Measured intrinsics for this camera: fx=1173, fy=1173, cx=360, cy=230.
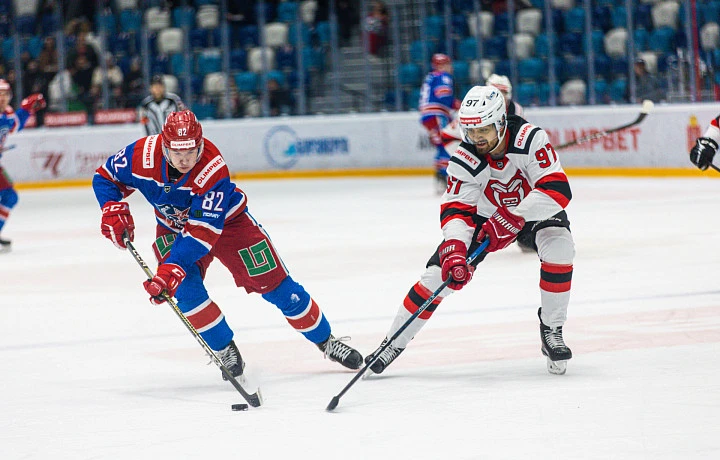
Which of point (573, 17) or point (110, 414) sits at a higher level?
point (573, 17)

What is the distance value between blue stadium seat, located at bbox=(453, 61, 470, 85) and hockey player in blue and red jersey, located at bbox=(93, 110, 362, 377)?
35.4ft

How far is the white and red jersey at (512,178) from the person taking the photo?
4.23m

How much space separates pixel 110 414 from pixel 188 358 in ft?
3.31

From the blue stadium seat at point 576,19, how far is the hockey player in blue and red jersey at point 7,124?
7477mm

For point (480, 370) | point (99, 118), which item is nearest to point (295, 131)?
point (99, 118)

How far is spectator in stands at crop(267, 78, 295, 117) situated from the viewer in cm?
1547

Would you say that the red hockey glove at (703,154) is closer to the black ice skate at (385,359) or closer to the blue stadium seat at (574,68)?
the black ice skate at (385,359)

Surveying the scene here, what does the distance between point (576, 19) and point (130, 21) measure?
633 centimetres

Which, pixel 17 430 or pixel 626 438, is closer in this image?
pixel 626 438

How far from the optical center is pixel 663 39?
1374 cm

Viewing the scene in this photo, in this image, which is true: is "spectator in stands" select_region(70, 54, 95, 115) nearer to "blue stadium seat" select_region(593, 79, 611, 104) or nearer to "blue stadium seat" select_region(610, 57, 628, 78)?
"blue stadium seat" select_region(593, 79, 611, 104)

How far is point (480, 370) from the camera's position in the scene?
448 centimetres

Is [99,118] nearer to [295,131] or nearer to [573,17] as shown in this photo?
[295,131]

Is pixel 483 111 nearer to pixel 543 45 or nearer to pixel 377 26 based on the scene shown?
pixel 543 45
